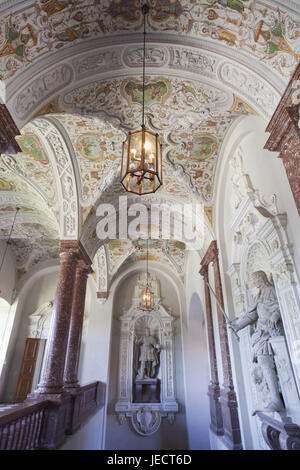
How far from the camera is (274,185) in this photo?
10.6ft

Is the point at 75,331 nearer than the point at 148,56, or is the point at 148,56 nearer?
the point at 148,56

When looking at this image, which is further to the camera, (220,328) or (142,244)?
(142,244)

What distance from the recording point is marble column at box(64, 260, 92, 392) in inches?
208

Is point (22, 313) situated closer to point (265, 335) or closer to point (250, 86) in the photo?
point (265, 335)

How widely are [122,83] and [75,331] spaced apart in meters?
5.11

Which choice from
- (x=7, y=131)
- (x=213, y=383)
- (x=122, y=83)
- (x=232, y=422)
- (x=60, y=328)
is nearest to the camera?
(x=7, y=131)

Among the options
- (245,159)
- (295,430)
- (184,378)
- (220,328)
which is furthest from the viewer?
(184,378)

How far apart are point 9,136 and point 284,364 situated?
3.99 m

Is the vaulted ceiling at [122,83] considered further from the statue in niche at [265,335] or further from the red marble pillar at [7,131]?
the statue in niche at [265,335]

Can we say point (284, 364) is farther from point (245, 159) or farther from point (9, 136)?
point (9, 136)

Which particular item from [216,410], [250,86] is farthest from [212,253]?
[250,86]

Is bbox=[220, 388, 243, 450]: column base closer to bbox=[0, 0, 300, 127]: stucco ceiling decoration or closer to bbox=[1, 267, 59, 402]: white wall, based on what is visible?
bbox=[0, 0, 300, 127]: stucco ceiling decoration

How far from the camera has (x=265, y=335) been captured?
334 cm

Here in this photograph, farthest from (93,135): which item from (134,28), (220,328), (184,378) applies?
(184,378)
